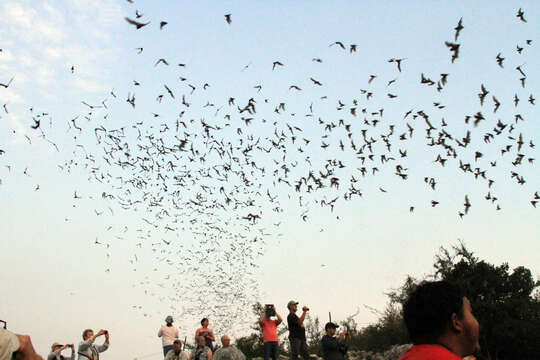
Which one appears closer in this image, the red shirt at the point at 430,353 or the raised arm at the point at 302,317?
the red shirt at the point at 430,353

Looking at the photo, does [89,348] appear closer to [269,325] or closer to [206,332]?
[206,332]

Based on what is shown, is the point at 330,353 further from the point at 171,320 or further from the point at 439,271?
the point at 439,271

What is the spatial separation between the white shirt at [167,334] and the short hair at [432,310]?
48.8ft

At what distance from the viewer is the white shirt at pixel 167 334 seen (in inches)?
676

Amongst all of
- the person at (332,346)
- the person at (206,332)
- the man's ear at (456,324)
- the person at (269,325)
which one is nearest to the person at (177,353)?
the person at (206,332)

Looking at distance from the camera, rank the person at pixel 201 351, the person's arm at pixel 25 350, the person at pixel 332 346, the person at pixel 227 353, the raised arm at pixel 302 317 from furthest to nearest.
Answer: the raised arm at pixel 302 317 → the person at pixel 201 351 → the person at pixel 227 353 → the person at pixel 332 346 → the person's arm at pixel 25 350

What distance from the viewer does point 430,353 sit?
3.02 meters

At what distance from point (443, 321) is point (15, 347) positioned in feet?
7.86

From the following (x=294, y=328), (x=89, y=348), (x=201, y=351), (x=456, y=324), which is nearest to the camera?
(x=456, y=324)

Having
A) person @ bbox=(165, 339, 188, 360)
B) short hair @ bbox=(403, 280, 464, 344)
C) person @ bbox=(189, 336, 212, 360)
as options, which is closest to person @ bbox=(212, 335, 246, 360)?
person @ bbox=(189, 336, 212, 360)

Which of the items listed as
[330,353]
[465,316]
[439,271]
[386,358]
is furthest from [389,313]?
[465,316]

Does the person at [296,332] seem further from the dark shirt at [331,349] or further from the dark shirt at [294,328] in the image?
the dark shirt at [331,349]

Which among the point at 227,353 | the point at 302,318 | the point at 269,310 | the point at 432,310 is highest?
the point at 269,310

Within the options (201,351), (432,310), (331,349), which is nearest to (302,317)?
(331,349)
